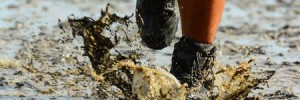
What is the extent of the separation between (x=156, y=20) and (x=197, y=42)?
49 cm

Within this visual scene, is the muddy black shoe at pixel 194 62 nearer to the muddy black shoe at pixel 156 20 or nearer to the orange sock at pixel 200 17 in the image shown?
the orange sock at pixel 200 17

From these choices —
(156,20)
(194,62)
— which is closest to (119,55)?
(194,62)

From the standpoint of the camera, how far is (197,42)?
3127 mm

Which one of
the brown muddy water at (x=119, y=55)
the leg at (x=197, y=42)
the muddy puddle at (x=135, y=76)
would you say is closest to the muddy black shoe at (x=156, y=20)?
the brown muddy water at (x=119, y=55)

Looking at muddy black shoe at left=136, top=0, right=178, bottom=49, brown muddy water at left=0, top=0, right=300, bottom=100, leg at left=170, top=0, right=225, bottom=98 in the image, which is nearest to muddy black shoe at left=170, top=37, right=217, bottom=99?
leg at left=170, top=0, right=225, bottom=98

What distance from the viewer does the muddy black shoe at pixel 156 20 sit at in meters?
3.53

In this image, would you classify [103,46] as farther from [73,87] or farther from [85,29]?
[73,87]

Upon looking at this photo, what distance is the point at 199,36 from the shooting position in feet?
10.2

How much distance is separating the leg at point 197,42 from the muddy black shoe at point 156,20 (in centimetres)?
40

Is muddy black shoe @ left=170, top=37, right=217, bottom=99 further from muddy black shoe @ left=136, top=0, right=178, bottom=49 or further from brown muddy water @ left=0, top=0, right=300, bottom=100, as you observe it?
muddy black shoe @ left=136, top=0, right=178, bottom=49

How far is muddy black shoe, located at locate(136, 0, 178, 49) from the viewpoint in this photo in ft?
11.6

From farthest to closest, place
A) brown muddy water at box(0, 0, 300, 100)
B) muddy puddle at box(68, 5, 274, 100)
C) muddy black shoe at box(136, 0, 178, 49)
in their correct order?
muddy black shoe at box(136, 0, 178, 49), brown muddy water at box(0, 0, 300, 100), muddy puddle at box(68, 5, 274, 100)

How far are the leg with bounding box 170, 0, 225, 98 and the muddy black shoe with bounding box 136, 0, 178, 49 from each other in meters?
0.40

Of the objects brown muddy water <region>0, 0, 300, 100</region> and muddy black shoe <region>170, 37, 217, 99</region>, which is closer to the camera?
brown muddy water <region>0, 0, 300, 100</region>
